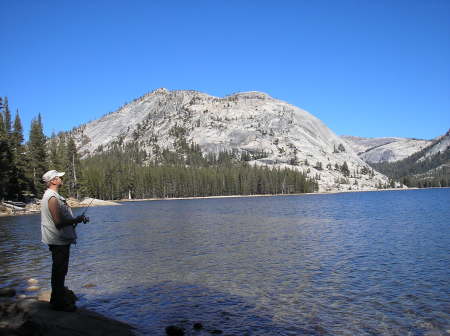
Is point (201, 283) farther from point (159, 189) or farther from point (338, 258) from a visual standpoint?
point (159, 189)

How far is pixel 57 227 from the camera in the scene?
11422mm

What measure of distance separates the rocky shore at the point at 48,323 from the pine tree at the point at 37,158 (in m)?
87.8

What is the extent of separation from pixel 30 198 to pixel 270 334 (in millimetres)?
91014

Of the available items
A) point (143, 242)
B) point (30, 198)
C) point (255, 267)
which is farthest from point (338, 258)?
point (30, 198)

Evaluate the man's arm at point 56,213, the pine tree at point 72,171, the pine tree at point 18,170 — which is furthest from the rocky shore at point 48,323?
the pine tree at point 72,171

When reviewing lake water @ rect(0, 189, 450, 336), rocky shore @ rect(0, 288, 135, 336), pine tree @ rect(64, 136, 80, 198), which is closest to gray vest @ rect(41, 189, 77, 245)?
rocky shore @ rect(0, 288, 135, 336)

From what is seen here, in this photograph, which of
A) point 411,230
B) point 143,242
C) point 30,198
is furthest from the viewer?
point 30,198

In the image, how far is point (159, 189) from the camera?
182 meters

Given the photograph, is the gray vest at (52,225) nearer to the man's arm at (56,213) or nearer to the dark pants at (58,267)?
the man's arm at (56,213)

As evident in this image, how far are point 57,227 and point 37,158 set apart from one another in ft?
309

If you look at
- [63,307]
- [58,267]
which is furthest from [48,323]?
[58,267]

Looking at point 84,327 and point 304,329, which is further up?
point 84,327

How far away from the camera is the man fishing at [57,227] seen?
11.4 metres

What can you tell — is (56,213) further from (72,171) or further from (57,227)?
(72,171)
